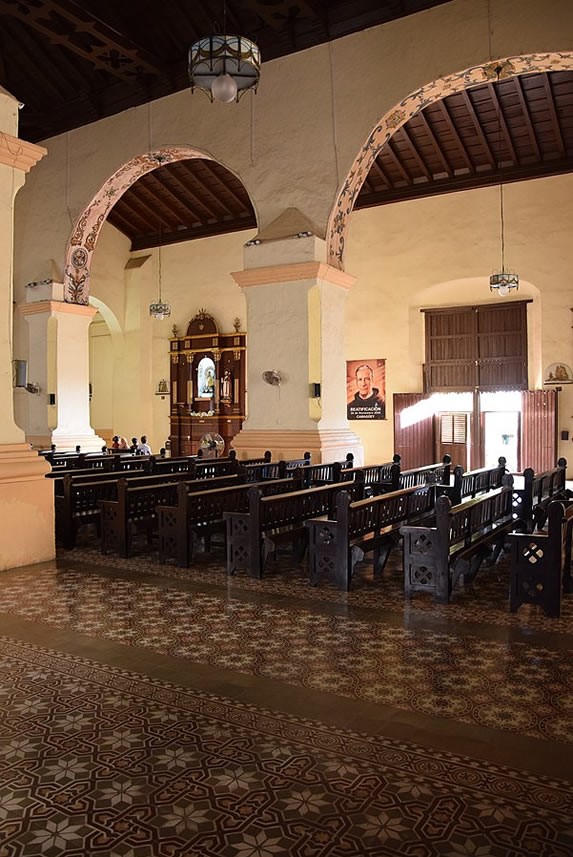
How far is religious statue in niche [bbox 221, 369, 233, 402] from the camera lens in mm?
18500

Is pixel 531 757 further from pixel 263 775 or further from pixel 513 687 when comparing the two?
pixel 263 775

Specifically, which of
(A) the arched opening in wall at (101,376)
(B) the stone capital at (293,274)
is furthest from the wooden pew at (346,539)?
(A) the arched opening in wall at (101,376)

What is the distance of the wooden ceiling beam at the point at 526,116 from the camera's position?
12200mm

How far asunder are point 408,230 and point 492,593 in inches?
483

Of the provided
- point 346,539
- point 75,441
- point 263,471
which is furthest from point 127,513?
point 75,441

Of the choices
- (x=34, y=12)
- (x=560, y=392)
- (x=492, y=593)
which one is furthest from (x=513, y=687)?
(x=560, y=392)

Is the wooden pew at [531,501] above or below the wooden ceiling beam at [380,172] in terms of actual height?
below

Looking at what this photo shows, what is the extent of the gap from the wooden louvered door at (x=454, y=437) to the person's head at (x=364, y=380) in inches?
71.7

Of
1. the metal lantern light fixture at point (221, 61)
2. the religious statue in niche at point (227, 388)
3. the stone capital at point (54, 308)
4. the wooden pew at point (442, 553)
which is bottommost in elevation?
the wooden pew at point (442, 553)

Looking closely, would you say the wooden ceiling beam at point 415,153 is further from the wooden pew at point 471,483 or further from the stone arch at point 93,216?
the wooden pew at point 471,483

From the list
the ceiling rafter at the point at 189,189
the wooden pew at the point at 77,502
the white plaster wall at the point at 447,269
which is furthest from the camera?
the ceiling rafter at the point at 189,189

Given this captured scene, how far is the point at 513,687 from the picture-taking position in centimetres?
364

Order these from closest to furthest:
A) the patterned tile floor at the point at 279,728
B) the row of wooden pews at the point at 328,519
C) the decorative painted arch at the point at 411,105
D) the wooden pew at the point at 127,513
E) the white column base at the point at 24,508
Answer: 1. the patterned tile floor at the point at 279,728
2. the row of wooden pews at the point at 328,519
3. the white column base at the point at 24,508
4. the wooden pew at the point at 127,513
5. the decorative painted arch at the point at 411,105

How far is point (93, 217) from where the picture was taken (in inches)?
552
